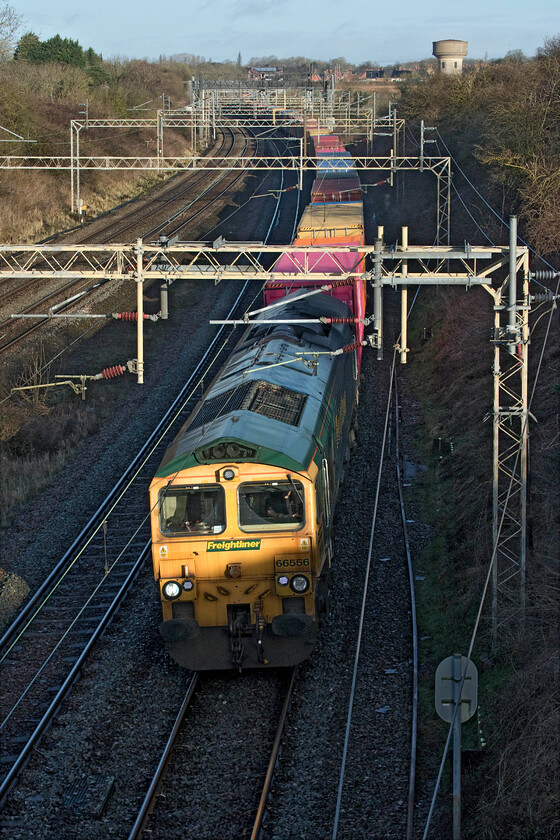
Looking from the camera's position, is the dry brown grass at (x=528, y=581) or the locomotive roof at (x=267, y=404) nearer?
the dry brown grass at (x=528, y=581)

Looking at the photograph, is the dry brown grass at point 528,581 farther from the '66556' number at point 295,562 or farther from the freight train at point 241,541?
the '66556' number at point 295,562

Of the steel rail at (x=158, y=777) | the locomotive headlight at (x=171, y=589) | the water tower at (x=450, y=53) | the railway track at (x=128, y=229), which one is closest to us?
the steel rail at (x=158, y=777)

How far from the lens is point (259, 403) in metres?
12.4

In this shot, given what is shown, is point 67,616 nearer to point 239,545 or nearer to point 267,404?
point 239,545

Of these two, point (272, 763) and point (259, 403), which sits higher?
point (259, 403)

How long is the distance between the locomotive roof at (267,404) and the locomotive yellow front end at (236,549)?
21 cm

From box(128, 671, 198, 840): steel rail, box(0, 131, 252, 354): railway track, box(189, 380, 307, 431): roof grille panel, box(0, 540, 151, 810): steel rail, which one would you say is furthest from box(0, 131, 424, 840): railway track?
box(0, 131, 252, 354): railway track

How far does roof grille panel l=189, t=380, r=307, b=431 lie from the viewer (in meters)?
12.2

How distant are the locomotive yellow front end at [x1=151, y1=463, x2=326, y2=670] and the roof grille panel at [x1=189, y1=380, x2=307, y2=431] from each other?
52.0 inches

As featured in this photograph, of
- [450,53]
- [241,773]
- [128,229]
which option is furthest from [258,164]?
[241,773]

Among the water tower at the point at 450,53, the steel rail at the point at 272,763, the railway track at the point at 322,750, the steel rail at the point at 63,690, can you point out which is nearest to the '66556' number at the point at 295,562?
the steel rail at the point at 272,763

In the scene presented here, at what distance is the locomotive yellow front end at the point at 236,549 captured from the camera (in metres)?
11.0

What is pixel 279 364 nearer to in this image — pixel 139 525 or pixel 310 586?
pixel 310 586

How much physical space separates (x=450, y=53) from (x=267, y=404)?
3678 inches
